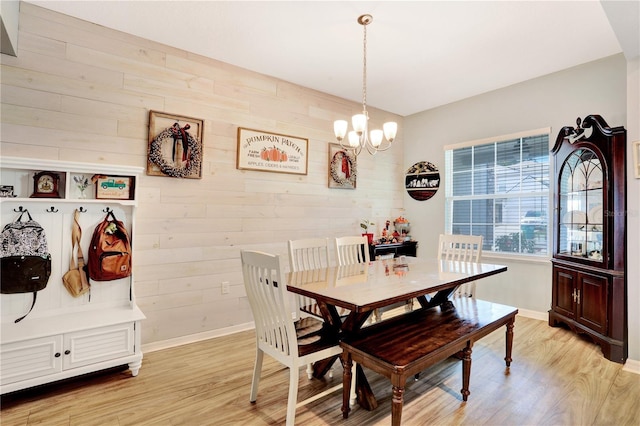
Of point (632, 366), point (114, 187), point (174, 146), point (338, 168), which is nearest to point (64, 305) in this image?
point (114, 187)

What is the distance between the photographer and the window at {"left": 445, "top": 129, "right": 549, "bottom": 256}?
3.90 meters

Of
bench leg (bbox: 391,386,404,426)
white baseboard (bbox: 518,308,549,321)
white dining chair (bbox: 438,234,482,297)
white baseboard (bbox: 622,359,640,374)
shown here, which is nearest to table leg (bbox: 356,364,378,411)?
bench leg (bbox: 391,386,404,426)

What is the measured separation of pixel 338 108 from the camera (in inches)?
173

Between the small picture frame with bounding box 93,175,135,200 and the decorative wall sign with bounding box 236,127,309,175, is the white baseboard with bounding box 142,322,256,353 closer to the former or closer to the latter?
the small picture frame with bounding box 93,175,135,200

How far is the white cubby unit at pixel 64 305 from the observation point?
2.16m

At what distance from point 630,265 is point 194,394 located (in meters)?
3.57

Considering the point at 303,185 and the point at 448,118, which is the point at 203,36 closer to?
the point at 303,185

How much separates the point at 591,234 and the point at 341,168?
275cm

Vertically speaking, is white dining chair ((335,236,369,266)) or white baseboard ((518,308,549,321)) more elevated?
white dining chair ((335,236,369,266))

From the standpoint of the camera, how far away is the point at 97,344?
7.76ft

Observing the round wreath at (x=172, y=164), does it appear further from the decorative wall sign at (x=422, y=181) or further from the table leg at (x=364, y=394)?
the decorative wall sign at (x=422, y=181)

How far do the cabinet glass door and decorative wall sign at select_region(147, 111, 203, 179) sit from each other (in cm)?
372

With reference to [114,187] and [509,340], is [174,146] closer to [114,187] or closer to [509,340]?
[114,187]

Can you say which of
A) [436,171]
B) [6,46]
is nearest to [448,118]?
[436,171]
